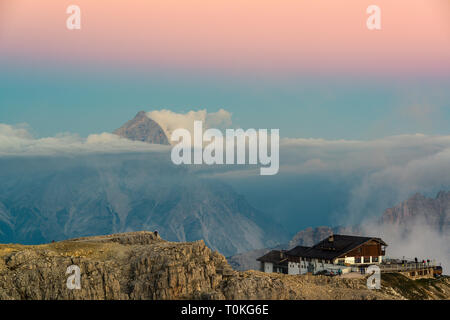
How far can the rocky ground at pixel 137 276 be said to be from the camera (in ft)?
218

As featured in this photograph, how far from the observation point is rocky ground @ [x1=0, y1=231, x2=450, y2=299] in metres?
66.4

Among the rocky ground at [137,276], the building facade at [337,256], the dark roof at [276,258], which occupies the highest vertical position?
the rocky ground at [137,276]

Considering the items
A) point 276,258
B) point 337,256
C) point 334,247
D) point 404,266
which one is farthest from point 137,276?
point 276,258

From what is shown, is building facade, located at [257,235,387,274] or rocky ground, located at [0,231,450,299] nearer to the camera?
rocky ground, located at [0,231,450,299]

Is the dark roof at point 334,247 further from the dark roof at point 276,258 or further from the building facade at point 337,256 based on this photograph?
the dark roof at point 276,258

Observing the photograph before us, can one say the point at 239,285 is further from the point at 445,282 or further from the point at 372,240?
the point at 445,282

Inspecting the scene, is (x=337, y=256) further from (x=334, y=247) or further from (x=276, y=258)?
(x=276, y=258)

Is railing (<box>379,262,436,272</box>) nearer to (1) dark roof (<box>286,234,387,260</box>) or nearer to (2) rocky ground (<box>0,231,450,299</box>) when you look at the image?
(1) dark roof (<box>286,234,387,260</box>)

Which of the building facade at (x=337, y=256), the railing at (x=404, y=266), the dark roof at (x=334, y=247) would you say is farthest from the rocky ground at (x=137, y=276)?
the railing at (x=404, y=266)

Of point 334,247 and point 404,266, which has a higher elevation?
point 334,247

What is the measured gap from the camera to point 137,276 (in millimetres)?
69188

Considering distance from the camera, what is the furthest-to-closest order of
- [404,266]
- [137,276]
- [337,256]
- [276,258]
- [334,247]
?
[276,258], [404,266], [334,247], [337,256], [137,276]

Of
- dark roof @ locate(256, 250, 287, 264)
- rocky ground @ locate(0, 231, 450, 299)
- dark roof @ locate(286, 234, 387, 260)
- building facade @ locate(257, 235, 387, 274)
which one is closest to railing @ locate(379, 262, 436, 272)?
building facade @ locate(257, 235, 387, 274)
